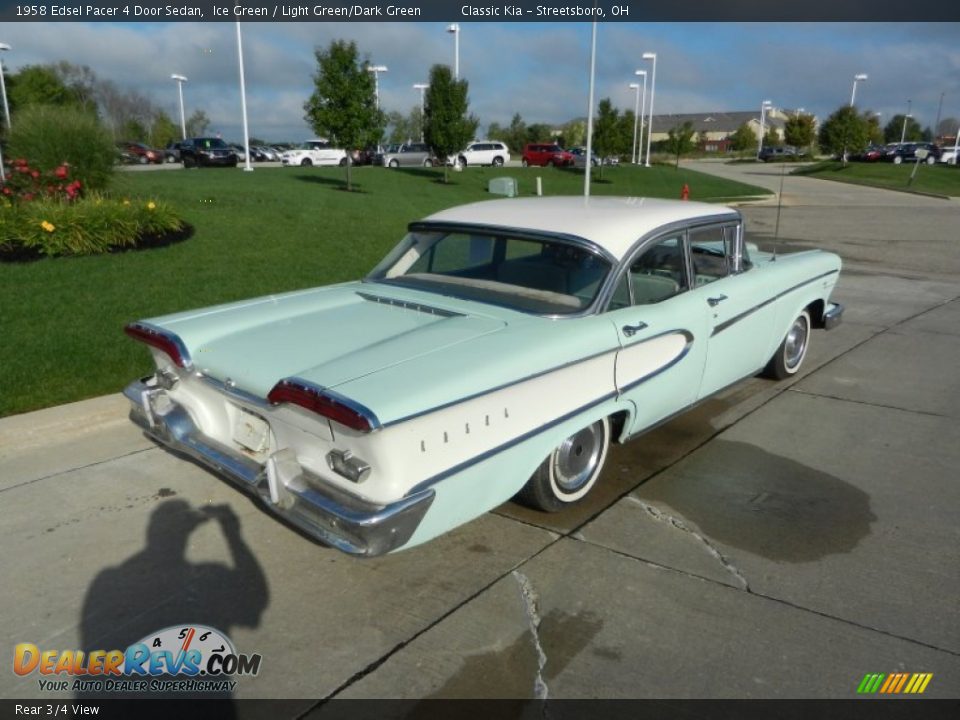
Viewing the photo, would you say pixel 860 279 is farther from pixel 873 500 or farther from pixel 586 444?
pixel 586 444

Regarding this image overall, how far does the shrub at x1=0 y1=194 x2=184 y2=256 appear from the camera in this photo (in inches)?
345

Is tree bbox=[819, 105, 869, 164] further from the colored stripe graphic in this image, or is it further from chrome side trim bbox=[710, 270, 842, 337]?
the colored stripe graphic

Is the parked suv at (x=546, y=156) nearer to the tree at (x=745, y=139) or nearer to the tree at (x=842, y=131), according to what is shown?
the tree at (x=842, y=131)

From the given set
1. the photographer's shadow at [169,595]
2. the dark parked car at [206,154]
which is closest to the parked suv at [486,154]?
the dark parked car at [206,154]

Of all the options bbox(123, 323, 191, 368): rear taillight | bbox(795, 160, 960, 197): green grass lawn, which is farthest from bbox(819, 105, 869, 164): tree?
bbox(123, 323, 191, 368): rear taillight

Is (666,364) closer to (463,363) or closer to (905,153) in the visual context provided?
(463,363)

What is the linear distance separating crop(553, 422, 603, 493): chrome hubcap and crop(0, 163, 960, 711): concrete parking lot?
180mm

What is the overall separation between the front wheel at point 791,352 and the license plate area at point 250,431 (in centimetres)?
398

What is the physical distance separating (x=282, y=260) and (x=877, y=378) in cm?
730

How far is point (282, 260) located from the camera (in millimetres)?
9930

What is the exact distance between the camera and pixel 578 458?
145 inches

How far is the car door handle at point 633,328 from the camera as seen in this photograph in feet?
11.7

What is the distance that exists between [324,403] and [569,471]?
1497 mm

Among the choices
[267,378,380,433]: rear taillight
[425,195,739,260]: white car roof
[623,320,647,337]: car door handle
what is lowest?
[267,378,380,433]: rear taillight
